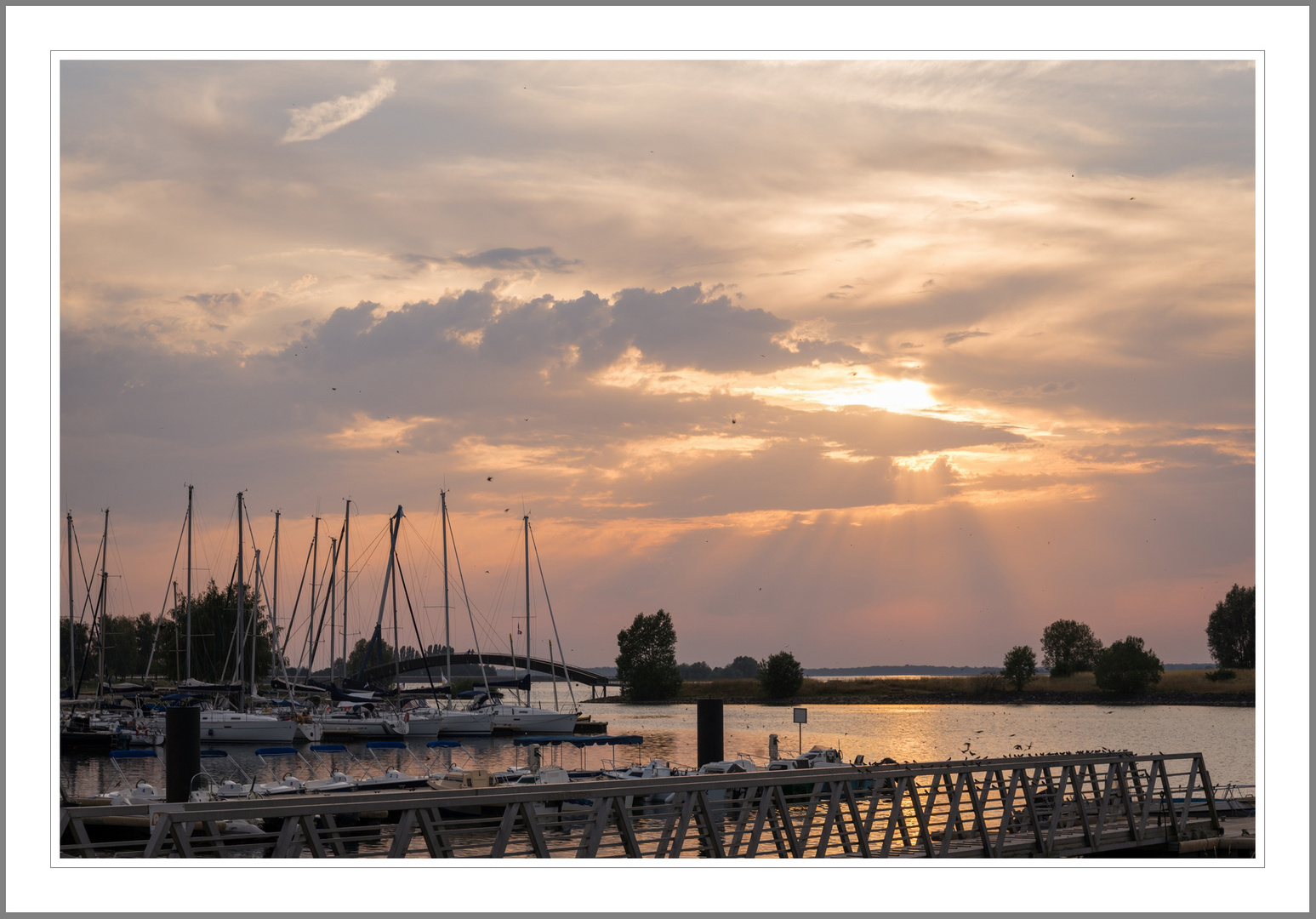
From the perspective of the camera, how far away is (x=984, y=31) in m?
10.4

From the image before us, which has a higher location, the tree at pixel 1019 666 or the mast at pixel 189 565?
the mast at pixel 189 565

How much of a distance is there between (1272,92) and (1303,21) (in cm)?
65

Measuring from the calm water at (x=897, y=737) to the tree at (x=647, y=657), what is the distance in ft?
22.3

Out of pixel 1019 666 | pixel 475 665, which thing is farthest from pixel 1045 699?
pixel 475 665

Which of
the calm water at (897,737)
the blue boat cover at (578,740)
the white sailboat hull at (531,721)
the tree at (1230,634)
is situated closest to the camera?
the calm water at (897,737)

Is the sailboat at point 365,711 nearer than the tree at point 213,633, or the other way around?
the sailboat at point 365,711

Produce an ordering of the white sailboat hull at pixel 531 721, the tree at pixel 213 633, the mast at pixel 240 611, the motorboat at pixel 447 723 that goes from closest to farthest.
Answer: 1. the mast at pixel 240 611
2. the motorboat at pixel 447 723
3. the white sailboat hull at pixel 531 721
4. the tree at pixel 213 633

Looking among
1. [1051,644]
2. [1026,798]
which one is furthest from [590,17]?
[1051,644]

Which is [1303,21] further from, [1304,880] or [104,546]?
[104,546]

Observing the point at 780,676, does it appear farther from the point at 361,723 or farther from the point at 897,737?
the point at 361,723

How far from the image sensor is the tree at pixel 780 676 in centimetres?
15712

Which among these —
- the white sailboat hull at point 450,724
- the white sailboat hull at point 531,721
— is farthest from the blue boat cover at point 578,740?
the white sailboat hull at point 450,724

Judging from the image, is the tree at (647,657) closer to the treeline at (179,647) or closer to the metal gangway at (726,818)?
the treeline at (179,647)

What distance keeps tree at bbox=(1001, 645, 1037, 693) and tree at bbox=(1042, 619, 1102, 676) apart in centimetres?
799
